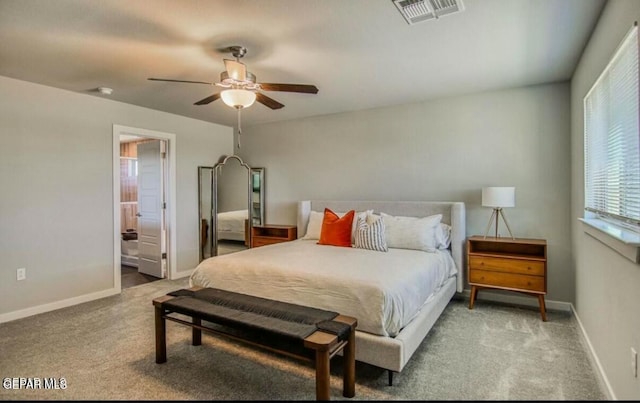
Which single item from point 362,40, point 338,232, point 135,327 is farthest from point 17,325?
point 362,40

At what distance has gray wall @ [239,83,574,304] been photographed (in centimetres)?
371

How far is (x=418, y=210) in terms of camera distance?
14.0 feet

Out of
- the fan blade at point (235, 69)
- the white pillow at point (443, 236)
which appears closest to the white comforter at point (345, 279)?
the white pillow at point (443, 236)

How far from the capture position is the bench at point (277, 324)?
195 centimetres

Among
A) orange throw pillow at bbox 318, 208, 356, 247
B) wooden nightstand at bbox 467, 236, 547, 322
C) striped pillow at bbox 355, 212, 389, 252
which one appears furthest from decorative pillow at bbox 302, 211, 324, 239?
wooden nightstand at bbox 467, 236, 547, 322

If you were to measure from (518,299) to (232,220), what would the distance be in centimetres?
421

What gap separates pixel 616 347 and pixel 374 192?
124 inches

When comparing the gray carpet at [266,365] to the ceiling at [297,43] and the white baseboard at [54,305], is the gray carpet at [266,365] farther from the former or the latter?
the ceiling at [297,43]

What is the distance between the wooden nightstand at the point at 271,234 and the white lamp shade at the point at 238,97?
2754 millimetres

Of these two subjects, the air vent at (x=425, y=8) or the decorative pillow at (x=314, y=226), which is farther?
the decorative pillow at (x=314, y=226)

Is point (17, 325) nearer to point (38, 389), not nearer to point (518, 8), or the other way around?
point (38, 389)

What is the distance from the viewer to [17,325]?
3.35m

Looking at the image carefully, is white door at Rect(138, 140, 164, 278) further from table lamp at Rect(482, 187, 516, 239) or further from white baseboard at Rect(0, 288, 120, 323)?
table lamp at Rect(482, 187, 516, 239)

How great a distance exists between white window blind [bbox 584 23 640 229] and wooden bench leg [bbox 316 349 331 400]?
179 cm
